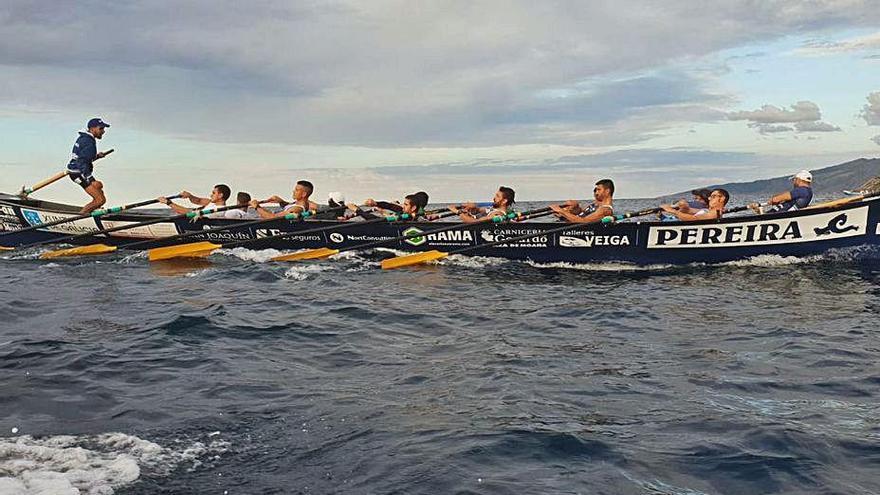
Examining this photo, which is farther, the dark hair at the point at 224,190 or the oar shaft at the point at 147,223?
the dark hair at the point at 224,190

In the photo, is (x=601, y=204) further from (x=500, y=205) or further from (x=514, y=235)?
(x=500, y=205)

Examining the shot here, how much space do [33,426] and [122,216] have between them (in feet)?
46.0

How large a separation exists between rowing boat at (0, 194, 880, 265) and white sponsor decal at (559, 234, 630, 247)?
2 centimetres

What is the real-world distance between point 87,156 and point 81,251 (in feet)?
8.10

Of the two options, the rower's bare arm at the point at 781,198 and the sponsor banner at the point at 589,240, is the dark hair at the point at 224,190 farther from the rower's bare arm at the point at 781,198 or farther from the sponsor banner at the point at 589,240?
the rower's bare arm at the point at 781,198

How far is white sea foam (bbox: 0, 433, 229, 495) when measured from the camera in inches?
165

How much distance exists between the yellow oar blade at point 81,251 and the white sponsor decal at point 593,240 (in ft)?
35.7

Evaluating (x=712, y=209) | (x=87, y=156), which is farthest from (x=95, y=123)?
(x=712, y=209)

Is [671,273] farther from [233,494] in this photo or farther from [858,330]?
[233,494]

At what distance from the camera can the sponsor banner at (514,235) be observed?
609 inches

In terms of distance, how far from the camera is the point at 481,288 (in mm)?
12703

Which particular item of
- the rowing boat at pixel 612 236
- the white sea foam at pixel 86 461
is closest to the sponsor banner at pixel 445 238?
the rowing boat at pixel 612 236

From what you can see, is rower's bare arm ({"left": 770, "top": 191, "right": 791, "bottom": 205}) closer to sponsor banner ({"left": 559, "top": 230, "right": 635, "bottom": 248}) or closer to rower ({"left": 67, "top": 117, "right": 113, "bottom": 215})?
sponsor banner ({"left": 559, "top": 230, "right": 635, "bottom": 248})

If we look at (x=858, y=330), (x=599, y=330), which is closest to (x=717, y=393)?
(x=599, y=330)
